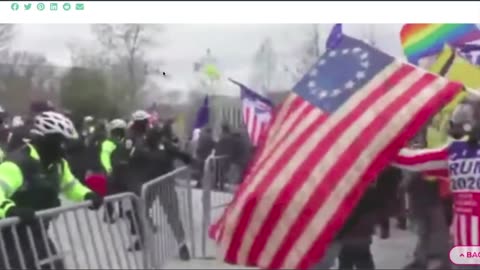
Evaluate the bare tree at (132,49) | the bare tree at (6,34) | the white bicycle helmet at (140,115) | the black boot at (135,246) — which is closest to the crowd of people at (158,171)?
the white bicycle helmet at (140,115)

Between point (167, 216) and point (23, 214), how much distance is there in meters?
0.57

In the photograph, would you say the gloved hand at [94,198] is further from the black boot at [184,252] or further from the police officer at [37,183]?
the black boot at [184,252]

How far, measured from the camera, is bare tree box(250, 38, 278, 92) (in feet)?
8.08

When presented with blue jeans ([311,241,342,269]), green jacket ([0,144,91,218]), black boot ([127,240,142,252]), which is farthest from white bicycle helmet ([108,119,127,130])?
blue jeans ([311,241,342,269])

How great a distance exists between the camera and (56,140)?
102 inches

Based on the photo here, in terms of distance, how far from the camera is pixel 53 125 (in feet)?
8.34

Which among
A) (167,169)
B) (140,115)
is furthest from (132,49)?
(167,169)

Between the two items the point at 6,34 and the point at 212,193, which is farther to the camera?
the point at 212,193

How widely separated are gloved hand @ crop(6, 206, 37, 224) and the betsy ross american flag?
814 millimetres

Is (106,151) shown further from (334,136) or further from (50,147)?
(334,136)

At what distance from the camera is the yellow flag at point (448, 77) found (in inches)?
99.0

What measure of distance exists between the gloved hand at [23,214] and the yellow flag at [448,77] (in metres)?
1.40

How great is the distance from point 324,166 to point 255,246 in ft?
1.27

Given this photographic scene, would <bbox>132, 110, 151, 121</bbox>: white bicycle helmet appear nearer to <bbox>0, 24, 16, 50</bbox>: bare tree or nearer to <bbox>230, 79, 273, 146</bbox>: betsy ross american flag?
<bbox>230, 79, 273, 146</bbox>: betsy ross american flag
